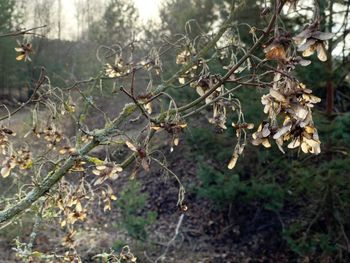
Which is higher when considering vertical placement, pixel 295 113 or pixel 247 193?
pixel 295 113

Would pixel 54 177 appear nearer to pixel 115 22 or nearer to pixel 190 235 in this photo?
pixel 190 235

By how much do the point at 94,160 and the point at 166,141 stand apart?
852 centimetres

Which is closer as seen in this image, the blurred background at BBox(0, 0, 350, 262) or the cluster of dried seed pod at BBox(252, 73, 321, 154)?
the cluster of dried seed pod at BBox(252, 73, 321, 154)

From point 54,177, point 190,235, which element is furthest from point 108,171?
point 190,235

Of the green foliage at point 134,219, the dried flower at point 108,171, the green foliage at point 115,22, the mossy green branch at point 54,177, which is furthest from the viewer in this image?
the green foliage at point 115,22

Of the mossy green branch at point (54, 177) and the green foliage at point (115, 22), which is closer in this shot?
the mossy green branch at point (54, 177)

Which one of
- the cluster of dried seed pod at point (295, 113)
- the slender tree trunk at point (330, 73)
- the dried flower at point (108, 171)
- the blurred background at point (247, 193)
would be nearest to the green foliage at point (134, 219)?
the blurred background at point (247, 193)

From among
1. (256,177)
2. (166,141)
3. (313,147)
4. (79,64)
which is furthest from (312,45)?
(79,64)

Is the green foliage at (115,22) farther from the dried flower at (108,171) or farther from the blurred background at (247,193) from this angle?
the dried flower at (108,171)

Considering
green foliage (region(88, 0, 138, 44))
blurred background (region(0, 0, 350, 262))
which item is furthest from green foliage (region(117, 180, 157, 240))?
green foliage (region(88, 0, 138, 44))

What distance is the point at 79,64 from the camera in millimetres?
14516

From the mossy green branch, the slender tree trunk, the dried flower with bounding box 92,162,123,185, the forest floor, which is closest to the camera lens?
the dried flower with bounding box 92,162,123,185

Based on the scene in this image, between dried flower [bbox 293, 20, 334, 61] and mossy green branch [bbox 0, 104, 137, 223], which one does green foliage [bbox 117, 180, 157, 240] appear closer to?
mossy green branch [bbox 0, 104, 137, 223]

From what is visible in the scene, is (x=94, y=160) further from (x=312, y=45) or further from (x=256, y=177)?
(x=256, y=177)
